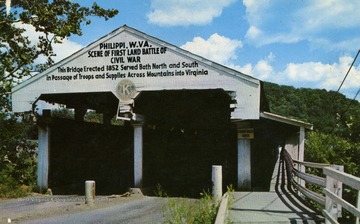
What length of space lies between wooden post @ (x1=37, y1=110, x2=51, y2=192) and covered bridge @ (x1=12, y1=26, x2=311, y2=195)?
4cm

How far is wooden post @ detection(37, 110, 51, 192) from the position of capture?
1518cm

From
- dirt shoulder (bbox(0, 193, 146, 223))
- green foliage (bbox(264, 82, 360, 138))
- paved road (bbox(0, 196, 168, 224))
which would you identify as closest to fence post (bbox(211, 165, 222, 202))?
paved road (bbox(0, 196, 168, 224))

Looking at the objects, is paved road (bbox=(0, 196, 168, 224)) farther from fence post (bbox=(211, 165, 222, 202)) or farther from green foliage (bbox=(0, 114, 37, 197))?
green foliage (bbox=(0, 114, 37, 197))

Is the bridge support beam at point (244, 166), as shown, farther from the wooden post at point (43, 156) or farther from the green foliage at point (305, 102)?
the green foliage at point (305, 102)

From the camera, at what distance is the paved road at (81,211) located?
9.56m

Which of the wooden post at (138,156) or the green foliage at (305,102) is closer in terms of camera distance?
the wooden post at (138,156)

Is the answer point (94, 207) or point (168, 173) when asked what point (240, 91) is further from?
point (168, 173)

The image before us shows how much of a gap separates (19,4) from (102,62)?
694 centimetres

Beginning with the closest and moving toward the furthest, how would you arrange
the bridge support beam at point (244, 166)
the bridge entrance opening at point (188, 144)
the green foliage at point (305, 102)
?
the bridge support beam at point (244, 166) < the bridge entrance opening at point (188, 144) < the green foliage at point (305, 102)

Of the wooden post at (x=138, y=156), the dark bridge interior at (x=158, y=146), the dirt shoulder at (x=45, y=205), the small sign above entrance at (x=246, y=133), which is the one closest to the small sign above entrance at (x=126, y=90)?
the wooden post at (x=138, y=156)

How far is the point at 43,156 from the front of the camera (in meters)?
15.3

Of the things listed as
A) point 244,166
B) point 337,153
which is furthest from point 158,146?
point 337,153

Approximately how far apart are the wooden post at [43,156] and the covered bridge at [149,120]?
37 millimetres

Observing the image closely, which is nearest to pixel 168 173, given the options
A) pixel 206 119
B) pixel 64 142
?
pixel 206 119
